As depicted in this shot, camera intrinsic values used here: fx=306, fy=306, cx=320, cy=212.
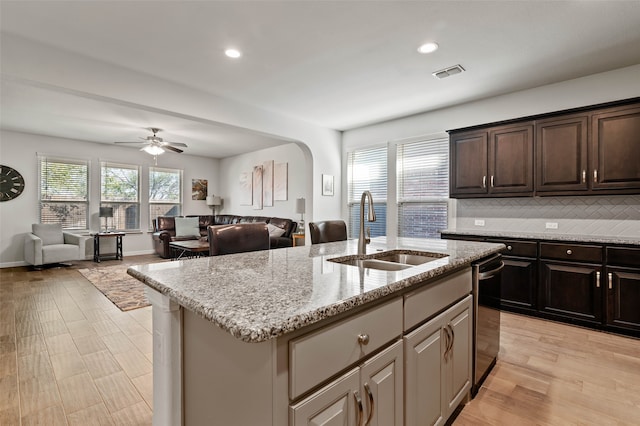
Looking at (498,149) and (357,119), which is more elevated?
(357,119)

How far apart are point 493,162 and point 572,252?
1.29 meters

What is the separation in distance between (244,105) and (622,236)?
4696mm

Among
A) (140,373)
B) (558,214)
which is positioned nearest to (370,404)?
(140,373)

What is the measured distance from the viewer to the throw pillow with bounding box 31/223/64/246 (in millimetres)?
6020

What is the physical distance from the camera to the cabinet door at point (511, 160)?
11.5ft

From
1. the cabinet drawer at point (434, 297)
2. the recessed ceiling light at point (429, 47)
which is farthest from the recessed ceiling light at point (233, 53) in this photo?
the cabinet drawer at point (434, 297)

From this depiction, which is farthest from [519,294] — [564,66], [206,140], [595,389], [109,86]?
[206,140]

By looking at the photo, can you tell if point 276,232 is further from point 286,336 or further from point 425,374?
point 286,336

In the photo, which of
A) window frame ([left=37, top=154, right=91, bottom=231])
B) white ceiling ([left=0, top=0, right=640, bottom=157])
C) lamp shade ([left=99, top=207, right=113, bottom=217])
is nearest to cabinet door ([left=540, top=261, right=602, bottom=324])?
white ceiling ([left=0, top=0, right=640, bottom=157])

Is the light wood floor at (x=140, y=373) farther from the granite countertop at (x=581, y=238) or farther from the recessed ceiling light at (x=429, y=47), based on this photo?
the recessed ceiling light at (x=429, y=47)

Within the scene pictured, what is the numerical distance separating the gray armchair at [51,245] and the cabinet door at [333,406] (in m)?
6.99

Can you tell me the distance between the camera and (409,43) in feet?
9.10

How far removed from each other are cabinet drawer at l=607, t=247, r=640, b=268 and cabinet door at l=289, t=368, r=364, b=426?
10.4 feet

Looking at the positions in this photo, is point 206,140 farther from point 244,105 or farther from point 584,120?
point 584,120
